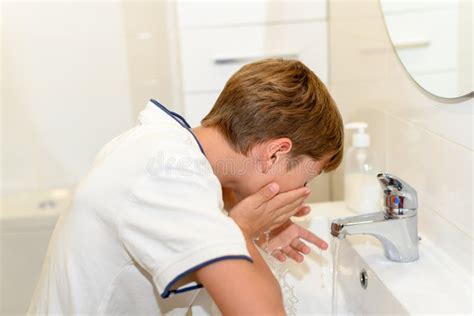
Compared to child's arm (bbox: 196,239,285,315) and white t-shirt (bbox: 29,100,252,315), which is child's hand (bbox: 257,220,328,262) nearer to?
white t-shirt (bbox: 29,100,252,315)

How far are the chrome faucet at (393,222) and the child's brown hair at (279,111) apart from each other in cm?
11

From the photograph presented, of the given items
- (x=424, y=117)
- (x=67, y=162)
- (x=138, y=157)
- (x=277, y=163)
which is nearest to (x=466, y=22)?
(x=424, y=117)

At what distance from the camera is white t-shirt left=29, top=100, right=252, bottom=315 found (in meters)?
0.74

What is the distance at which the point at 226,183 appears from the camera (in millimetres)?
1008

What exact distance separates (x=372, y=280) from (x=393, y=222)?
10 cm

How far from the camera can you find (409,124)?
1.09 metres

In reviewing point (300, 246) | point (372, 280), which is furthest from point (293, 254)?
point (372, 280)

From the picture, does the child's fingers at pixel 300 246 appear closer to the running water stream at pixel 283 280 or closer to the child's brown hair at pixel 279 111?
the running water stream at pixel 283 280

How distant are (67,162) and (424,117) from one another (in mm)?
1240

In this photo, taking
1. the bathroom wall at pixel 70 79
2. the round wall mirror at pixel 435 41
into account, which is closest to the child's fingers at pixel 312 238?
the round wall mirror at pixel 435 41

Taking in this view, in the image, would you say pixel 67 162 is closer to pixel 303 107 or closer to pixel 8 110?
pixel 8 110

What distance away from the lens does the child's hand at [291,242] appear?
112cm

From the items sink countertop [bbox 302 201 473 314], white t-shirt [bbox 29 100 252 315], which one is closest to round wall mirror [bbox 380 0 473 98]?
sink countertop [bbox 302 201 473 314]

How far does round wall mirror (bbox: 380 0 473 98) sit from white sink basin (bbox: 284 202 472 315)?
0.26 metres
